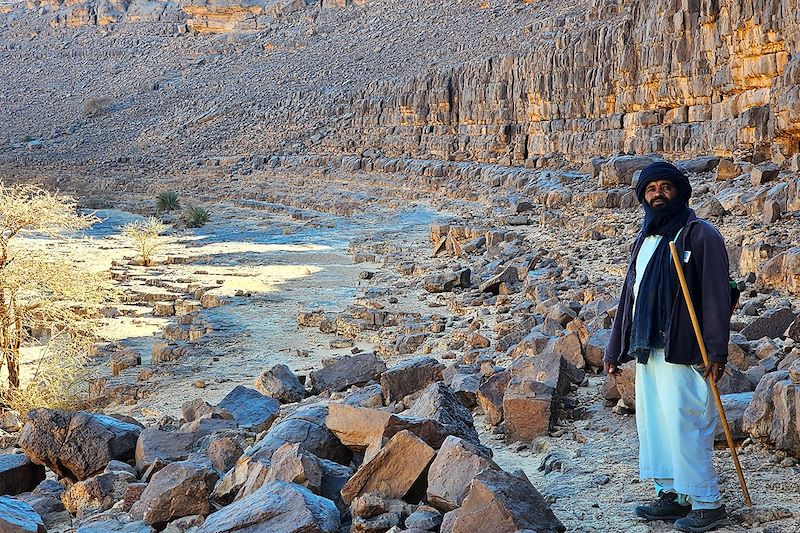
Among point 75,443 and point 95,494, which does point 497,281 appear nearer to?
point 75,443

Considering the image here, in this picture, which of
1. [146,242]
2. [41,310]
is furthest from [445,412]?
[146,242]

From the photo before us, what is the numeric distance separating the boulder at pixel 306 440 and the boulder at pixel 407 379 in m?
1.62

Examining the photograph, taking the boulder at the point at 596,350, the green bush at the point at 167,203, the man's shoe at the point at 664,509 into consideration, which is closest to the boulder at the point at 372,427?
the man's shoe at the point at 664,509

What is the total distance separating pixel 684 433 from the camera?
12.1 feet

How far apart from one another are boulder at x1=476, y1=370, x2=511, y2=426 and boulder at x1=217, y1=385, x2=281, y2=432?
65.1 inches

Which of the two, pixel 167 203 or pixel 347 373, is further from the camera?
pixel 167 203

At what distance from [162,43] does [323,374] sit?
2625 inches

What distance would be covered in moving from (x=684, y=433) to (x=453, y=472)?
1.05m

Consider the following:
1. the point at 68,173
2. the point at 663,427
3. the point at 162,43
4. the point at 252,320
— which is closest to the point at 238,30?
the point at 162,43

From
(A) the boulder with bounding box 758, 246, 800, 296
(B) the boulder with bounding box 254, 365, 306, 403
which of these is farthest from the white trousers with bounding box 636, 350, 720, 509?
(A) the boulder with bounding box 758, 246, 800, 296

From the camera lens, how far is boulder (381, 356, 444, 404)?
6.63 meters

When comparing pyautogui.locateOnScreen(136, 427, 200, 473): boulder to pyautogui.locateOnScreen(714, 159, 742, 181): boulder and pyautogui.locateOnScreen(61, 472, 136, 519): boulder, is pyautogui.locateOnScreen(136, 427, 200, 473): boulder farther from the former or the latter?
pyautogui.locateOnScreen(714, 159, 742, 181): boulder

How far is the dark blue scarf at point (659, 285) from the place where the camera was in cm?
375

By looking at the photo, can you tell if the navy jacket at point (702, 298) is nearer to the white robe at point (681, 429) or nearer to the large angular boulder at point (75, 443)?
the white robe at point (681, 429)
